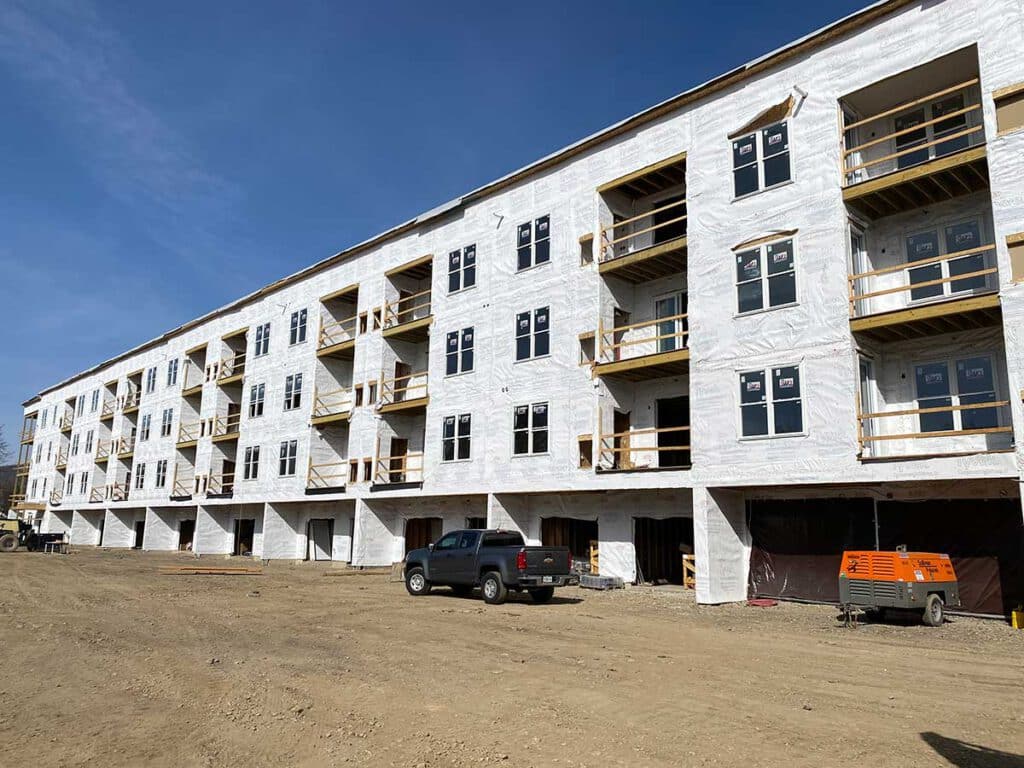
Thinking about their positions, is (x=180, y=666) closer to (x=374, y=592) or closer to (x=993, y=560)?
(x=374, y=592)

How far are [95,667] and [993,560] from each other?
18.5 metres

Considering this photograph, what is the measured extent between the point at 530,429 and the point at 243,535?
2507 cm

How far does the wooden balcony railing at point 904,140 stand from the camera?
62.2 feet

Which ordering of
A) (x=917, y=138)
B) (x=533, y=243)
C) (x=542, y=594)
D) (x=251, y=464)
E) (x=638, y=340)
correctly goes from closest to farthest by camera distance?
(x=542, y=594), (x=917, y=138), (x=638, y=340), (x=533, y=243), (x=251, y=464)

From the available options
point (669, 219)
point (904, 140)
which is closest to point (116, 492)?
point (669, 219)

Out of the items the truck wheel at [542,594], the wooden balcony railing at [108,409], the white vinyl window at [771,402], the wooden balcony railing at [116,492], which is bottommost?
the truck wheel at [542,594]

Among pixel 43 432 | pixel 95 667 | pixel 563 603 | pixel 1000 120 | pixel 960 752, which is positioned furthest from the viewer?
pixel 43 432

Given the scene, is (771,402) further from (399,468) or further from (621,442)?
(399,468)

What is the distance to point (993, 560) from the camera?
1780cm

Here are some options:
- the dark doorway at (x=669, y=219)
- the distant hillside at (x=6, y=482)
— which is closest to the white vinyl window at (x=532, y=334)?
the dark doorway at (x=669, y=219)

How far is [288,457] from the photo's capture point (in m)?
39.3

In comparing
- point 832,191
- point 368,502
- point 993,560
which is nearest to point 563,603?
point 993,560

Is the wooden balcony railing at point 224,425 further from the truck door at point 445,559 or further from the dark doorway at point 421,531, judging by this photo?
the truck door at point 445,559

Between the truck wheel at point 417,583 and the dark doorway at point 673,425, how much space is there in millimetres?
8424
